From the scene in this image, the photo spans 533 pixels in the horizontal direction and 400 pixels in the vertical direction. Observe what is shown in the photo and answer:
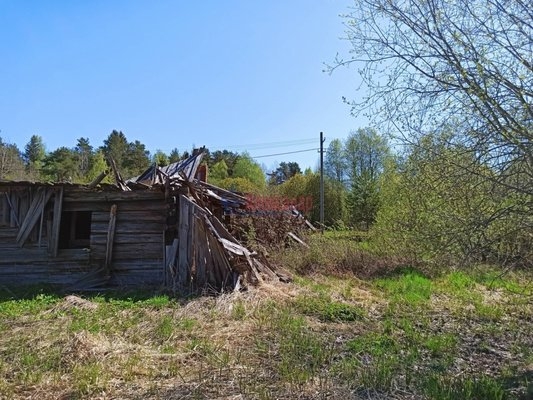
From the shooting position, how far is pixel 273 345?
19.9ft

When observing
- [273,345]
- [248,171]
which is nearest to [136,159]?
[248,171]

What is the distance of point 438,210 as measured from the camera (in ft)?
16.9

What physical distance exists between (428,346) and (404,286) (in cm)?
504

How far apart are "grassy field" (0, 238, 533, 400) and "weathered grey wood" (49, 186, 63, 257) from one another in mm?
1633

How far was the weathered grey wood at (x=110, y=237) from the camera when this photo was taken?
1065 centimetres

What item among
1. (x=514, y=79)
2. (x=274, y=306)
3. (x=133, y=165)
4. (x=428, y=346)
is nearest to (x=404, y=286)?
(x=274, y=306)

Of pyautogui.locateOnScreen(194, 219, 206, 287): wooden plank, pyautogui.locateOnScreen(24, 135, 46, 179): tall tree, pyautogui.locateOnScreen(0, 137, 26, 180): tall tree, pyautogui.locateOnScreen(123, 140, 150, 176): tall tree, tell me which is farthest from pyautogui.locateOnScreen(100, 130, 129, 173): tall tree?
pyautogui.locateOnScreen(194, 219, 206, 287): wooden plank

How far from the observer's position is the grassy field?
177 inches

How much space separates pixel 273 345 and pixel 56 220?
7143 mm

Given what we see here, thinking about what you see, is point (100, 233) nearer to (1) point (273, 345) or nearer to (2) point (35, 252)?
(2) point (35, 252)

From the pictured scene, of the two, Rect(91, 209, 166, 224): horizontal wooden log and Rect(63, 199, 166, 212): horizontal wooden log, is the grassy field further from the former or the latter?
Rect(63, 199, 166, 212): horizontal wooden log

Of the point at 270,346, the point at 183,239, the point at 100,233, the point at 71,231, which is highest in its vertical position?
the point at 71,231

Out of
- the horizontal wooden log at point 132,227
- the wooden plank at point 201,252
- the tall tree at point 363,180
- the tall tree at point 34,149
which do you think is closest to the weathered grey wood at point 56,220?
the horizontal wooden log at point 132,227

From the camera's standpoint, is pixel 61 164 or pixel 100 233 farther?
pixel 61 164
